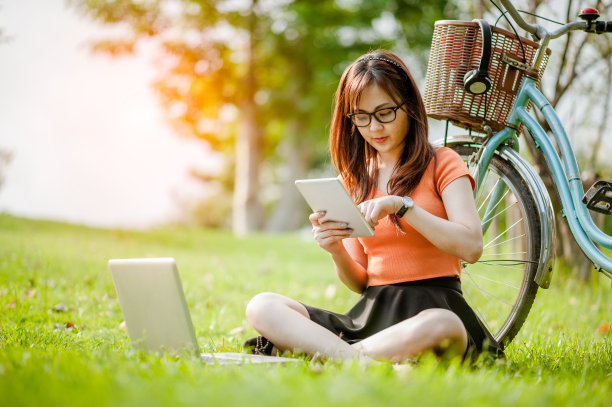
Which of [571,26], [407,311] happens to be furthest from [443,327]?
[571,26]

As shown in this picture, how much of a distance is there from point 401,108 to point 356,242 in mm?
602

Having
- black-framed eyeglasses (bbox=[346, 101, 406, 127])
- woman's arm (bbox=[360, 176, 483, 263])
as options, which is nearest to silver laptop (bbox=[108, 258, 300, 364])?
woman's arm (bbox=[360, 176, 483, 263])

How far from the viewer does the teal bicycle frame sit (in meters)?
→ 2.11

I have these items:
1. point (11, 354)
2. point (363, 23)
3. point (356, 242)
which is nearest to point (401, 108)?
point (356, 242)

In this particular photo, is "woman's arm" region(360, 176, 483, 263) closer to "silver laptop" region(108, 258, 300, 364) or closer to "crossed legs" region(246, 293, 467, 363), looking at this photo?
"crossed legs" region(246, 293, 467, 363)

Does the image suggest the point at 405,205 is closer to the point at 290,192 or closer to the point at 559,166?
the point at 559,166

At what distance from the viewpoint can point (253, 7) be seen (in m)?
13.5

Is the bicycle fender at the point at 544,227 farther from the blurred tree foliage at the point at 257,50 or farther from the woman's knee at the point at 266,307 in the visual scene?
the blurred tree foliage at the point at 257,50

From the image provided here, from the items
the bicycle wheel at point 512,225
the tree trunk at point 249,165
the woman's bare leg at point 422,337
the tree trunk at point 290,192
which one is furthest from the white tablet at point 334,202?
the tree trunk at point 290,192

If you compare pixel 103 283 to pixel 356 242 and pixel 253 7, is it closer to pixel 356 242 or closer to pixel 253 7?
pixel 356 242

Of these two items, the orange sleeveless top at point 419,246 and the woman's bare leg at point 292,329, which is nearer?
the woman's bare leg at point 292,329

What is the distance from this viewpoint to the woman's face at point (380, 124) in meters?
2.13

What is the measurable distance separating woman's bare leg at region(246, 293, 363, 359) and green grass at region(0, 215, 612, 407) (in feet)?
0.39

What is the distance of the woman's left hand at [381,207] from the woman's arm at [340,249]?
133 mm
